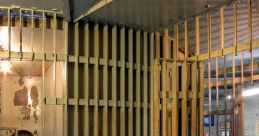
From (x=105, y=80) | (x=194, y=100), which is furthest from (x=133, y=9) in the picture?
(x=194, y=100)

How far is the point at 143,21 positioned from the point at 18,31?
255 centimetres

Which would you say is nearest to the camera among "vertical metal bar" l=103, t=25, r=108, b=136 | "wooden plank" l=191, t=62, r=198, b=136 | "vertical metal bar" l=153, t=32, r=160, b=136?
"wooden plank" l=191, t=62, r=198, b=136

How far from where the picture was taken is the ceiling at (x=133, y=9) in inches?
293

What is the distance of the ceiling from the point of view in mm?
7430

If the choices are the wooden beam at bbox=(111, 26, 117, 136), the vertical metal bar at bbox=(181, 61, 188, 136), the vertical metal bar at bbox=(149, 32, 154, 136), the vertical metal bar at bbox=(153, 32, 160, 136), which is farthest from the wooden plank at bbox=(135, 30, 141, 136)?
the vertical metal bar at bbox=(181, 61, 188, 136)

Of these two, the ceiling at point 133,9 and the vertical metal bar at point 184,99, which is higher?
the ceiling at point 133,9

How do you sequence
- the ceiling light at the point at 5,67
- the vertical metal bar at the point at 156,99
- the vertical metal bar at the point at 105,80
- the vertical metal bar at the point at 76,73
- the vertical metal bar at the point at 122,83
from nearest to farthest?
the vertical metal bar at the point at 76,73, the vertical metal bar at the point at 156,99, the vertical metal bar at the point at 105,80, the vertical metal bar at the point at 122,83, the ceiling light at the point at 5,67

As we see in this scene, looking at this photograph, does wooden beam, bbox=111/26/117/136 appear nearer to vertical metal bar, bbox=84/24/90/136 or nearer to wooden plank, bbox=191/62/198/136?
vertical metal bar, bbox=84/24/90/136

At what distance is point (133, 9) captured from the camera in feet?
25.6

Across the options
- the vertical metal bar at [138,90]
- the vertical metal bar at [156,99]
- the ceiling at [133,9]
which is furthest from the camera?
the vertical metal bar at [138,90]

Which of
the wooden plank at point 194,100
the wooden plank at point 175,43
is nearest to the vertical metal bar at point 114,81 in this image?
the wooden plank at point 175,43

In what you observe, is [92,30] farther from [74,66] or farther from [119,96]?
[119,96]

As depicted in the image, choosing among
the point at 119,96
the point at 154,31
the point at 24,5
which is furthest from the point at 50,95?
the point at 154,31

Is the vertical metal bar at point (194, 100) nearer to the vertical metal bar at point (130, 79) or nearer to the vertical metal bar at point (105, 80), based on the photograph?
the vertical metal bar at point (130, 79)
